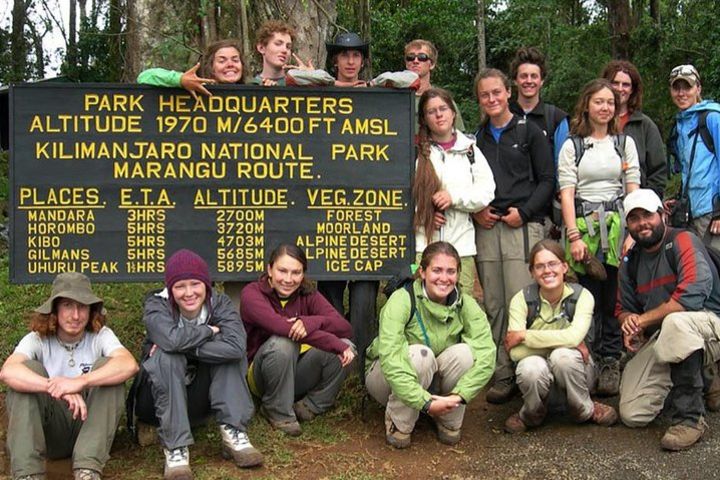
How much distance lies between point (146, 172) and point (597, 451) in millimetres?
3542

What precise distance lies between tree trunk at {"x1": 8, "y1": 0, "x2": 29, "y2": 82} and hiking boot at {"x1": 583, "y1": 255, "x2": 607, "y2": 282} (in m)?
20.1

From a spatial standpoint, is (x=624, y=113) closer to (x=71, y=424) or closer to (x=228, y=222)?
(x=228, y=222)

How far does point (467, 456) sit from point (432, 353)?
689mm

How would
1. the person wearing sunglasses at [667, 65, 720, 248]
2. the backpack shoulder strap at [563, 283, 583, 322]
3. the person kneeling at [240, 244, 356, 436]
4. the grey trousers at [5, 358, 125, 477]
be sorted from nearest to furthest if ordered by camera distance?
the grey trousers at [5, 358, 125, 477] → the person kneeling at [240, 244, 356, 436] → the backpack shoulder strap at [563, 283, 583, 322] → the person wearing sunglasses at [667, 65, 720, 248]

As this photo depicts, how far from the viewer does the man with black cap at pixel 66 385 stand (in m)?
4.69

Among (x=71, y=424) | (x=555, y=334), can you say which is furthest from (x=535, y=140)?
(x=71, y=424)

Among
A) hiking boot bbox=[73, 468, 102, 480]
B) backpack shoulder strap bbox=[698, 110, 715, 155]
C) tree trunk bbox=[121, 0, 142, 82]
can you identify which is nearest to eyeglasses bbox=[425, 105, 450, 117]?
backpack shoulder strap bbox=[698, 110, 715, 155]

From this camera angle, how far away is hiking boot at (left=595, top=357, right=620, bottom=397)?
6.34m

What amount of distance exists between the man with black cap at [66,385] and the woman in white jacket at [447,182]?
2.34 meters

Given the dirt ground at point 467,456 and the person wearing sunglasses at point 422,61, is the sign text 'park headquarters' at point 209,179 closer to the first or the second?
the person wearing sunglasses at point 422,61

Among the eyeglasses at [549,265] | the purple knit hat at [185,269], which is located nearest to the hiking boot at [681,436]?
the eyeglasses at [549,265]

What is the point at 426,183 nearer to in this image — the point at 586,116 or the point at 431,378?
the point at 586,116

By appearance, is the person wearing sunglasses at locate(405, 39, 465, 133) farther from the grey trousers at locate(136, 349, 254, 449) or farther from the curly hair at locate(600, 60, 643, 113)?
the grey trousers at locate(136, 349, 254, 449)

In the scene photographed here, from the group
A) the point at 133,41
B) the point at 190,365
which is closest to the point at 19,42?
the point at 133,41
